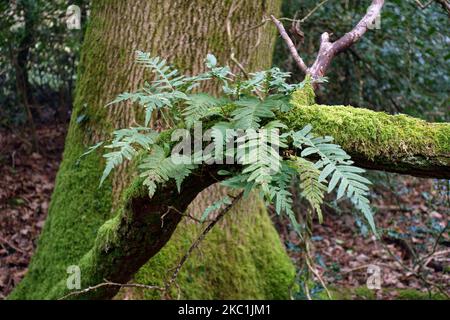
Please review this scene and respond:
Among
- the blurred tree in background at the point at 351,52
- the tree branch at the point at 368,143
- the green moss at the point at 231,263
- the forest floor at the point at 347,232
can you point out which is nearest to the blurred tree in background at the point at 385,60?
the blurred tree in background at the point at 351,52

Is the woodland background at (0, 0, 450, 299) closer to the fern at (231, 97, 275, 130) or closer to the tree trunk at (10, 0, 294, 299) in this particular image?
the tree trunk at (10, 0, 294, 299)

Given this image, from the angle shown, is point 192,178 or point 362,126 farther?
point 192,178

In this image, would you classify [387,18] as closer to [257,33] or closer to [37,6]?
[257,33]

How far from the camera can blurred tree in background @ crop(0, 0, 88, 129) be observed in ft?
21.7

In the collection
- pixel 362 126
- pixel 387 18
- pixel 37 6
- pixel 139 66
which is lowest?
pixel 362 126

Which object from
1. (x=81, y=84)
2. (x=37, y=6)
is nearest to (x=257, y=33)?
(x=81, y=84)

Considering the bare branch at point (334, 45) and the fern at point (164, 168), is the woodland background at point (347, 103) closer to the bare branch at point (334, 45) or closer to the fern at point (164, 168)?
the bare branch at point (334, 45)

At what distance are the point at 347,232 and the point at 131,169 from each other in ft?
13.5

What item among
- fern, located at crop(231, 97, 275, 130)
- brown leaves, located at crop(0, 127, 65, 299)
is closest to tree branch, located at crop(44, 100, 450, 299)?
fern, located at crop(231, 97, 275, 130)

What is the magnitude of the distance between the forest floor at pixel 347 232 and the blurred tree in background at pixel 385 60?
94 cm

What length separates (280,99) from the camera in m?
1.88

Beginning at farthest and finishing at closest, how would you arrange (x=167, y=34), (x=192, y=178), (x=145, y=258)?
1. (x=167, y=34)
2. (x=145, y=258)
3. (x=192, y=178)

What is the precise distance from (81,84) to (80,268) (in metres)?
1.49

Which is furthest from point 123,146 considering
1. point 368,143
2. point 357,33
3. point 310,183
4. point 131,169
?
point 131,169
